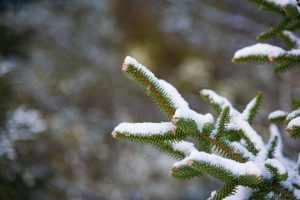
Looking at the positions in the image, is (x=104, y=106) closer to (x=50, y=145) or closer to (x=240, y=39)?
(x=50, y=145)

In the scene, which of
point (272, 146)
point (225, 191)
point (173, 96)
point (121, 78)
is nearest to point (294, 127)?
point (272, 146)

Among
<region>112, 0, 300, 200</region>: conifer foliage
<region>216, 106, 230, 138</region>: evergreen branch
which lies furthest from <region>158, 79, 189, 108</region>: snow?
<region>216, 106, 230, 138</region>: evergreen branch

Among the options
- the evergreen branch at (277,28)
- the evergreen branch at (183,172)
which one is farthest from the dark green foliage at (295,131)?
the evergreen branch at (277,28)

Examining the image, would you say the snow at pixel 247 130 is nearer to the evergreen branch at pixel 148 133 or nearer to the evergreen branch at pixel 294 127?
the evergreen branch at pixel 294 127

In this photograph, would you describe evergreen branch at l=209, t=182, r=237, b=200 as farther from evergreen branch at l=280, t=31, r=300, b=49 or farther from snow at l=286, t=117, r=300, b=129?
evergreen branch at l=280, t=31, r=300, b=49

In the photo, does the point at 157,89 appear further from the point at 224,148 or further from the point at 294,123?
the point at 294,123

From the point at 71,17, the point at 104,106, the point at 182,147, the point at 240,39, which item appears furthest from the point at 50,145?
the point at 182,147
